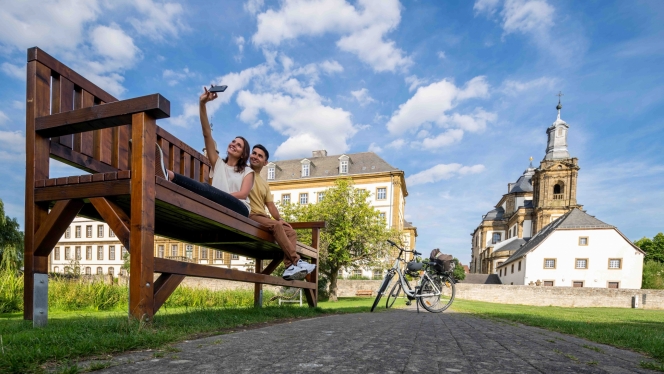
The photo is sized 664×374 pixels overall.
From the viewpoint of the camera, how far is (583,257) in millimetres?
36312

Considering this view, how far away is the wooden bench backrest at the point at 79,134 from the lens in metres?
2.71

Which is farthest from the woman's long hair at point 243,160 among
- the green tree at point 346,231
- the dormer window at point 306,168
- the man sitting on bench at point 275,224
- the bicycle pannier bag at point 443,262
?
the dormer window at point 306,168

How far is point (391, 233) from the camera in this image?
2372 cm

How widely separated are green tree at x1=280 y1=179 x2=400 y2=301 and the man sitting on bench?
55.4 feet

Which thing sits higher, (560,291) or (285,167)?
(285,167)

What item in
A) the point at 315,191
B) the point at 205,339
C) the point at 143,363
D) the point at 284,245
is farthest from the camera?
the point at 315,191

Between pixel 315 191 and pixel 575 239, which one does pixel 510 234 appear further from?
pixel 315 191

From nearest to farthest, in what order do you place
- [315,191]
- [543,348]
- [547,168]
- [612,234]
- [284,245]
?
1. [543,348]
2. [284,245]
3. [612,234]
4. [315,191]
5. [547,168]

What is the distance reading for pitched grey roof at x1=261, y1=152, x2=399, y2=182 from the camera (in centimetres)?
4201

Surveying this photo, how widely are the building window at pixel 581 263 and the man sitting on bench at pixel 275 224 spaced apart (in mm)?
41286

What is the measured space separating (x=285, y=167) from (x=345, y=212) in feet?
85.4

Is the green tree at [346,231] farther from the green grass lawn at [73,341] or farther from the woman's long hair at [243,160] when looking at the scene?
the green grass lawn at [73,341]

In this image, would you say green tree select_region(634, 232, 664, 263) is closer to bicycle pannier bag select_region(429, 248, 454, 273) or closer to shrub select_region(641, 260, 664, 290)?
shrub select_region(641, 260, 664, 290)

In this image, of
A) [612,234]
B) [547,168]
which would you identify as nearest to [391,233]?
[612,234]
